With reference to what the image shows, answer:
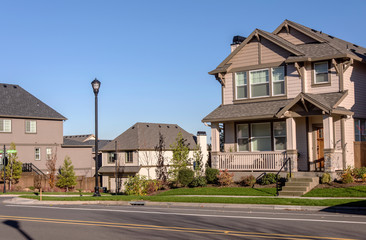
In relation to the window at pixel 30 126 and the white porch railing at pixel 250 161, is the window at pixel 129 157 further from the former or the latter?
the white porch railing at pixel 250 161

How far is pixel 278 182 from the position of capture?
79.3ft

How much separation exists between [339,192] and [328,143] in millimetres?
3468

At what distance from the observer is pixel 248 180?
24.9 meters

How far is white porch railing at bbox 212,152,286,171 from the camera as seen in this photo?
82.6 ft

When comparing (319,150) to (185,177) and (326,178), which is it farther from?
(185,177)

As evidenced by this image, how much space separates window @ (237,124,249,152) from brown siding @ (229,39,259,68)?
3558 mm

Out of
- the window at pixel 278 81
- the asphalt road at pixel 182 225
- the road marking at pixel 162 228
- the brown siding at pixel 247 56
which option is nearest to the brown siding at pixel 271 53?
the brown siding at pixel 247 56

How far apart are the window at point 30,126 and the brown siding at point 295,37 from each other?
3069cm

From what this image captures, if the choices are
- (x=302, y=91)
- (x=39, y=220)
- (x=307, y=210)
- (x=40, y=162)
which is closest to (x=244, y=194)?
(x=307, y=210)

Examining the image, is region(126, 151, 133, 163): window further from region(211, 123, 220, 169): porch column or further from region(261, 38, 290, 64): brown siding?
region(261, 38, 290, 64): brown siding

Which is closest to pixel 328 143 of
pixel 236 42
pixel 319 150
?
pixel 319 150

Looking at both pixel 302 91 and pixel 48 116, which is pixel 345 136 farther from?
pixel 48 116

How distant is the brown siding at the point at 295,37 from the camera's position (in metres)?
28.0

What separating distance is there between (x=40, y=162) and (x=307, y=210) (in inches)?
1511
